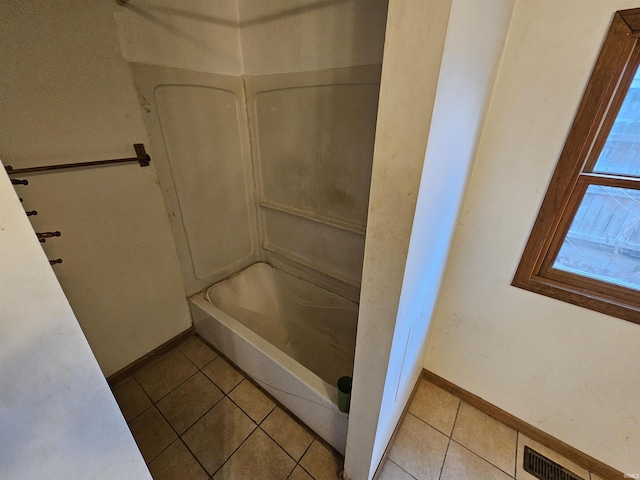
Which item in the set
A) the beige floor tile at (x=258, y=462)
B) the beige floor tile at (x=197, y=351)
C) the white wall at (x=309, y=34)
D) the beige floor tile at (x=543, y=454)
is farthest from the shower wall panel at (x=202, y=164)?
the beige floor tile at (x=543, y=454)

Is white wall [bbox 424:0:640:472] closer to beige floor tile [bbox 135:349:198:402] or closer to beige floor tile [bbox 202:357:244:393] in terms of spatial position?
beige floor tile [bbox 202:357:244:393]

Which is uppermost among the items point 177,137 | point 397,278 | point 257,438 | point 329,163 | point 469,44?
point 469,44

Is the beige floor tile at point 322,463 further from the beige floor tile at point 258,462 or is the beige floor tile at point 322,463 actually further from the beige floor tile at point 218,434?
the beige floor tile at point 218,434

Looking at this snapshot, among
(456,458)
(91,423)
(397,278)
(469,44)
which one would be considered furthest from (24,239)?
(456,458)

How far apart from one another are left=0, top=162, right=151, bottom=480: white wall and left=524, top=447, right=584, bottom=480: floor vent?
175 centimetres

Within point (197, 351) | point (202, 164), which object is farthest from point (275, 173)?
point (197, 351)

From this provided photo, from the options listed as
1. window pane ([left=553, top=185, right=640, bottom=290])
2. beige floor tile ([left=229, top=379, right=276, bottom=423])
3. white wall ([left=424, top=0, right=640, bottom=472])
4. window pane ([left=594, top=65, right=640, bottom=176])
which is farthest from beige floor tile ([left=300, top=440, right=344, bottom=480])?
window pane ([left=594, top=65, right=640, bottom=176])

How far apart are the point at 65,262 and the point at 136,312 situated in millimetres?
493

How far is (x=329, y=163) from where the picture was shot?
5.20 feet

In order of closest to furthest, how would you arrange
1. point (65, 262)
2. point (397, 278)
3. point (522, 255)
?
point (397, 278) → point (522, 255) → point (65, 262)

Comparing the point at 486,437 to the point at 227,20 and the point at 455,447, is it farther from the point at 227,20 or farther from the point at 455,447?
the point at 227,20

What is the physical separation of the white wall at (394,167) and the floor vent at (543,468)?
100 cm

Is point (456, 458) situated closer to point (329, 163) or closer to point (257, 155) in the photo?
point (329, 163)

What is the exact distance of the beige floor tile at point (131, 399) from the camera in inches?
58.7
